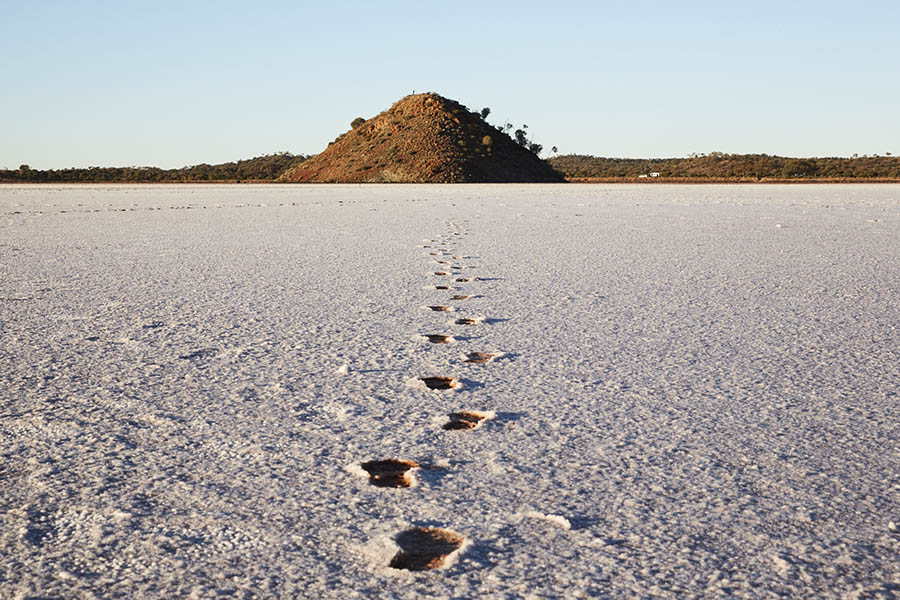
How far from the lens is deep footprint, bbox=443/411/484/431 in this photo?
198 centimetres

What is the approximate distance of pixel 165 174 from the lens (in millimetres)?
68625

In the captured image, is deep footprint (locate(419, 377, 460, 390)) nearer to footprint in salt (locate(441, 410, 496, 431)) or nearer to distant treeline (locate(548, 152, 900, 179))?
footprint in salt (locate(441, 410, 496, 431))

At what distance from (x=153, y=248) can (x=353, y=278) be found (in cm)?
242

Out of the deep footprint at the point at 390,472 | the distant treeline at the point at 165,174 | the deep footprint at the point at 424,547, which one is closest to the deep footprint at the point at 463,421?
the deep footprint at the point at 390,472

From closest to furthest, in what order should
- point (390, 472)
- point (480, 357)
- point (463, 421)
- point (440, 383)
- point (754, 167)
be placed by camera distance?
1. point (390, 472)
2. point (463, 421)
3. point (440, 383)
4. point (480, 357)
5. point (754, 167)

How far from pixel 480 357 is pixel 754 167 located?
7207cm

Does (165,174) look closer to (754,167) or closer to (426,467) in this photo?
(754,167)

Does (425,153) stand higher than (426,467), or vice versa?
(425,153)

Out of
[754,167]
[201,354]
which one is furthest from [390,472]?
[754,167]

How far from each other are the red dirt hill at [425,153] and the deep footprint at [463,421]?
2039 inches

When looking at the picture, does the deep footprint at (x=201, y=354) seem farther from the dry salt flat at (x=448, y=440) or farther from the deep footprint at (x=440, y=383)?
the deep footprint at (x=440, y=383)

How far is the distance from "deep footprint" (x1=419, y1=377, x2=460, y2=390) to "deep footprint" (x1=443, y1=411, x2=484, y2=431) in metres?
0.26

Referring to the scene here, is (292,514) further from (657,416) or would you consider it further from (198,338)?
(198,338)

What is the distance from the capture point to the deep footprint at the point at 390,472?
1.62 meters
